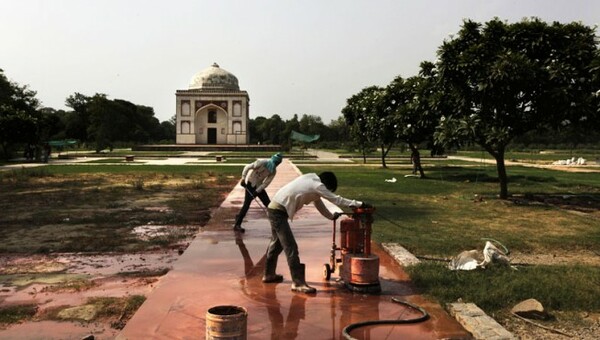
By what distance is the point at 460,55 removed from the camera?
14.2 m

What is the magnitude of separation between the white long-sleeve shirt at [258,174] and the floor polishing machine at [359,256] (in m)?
3.27

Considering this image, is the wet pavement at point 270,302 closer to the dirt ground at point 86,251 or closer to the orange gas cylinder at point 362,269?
the orange gas cylinder at point 362,269

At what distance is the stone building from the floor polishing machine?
6538 cm

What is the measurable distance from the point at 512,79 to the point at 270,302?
10.2 meters

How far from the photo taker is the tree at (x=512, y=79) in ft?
44.5

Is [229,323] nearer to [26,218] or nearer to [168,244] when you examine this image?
[168,244]

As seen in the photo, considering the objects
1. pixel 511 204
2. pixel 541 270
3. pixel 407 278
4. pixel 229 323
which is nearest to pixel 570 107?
pixel 511 204

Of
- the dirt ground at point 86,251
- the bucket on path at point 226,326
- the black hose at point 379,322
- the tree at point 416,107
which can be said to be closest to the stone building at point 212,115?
the tree at point 416,107

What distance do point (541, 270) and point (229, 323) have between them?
4.52m

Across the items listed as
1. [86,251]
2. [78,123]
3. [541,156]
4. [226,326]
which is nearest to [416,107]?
[86,251]

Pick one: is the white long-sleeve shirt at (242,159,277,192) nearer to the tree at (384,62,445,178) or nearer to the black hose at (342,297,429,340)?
the black hose at (342,297,429,340)

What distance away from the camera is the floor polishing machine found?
551 centimetres

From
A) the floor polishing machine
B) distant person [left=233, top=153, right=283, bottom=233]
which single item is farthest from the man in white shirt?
distant person [left=233, top=153, right=283, bottom=233]

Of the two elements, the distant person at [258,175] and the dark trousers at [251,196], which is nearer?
the distant person at [258,175]
